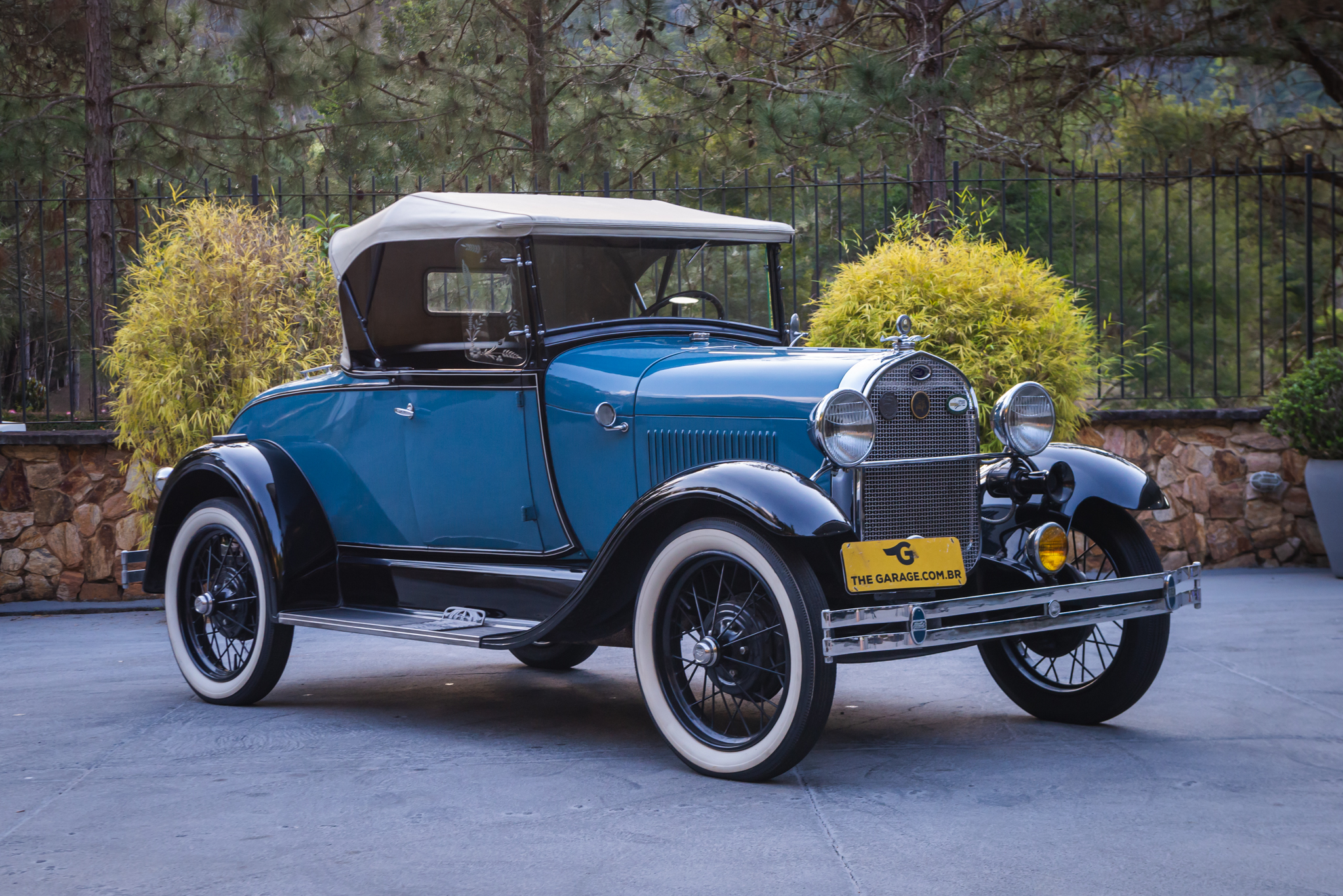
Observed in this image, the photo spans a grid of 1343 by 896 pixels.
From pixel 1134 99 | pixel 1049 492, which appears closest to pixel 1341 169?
pixel 1134 99

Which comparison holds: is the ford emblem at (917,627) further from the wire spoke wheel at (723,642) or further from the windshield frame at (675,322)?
the windshield frame at (675,322)

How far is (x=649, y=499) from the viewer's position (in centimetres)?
386

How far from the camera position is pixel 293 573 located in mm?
4973

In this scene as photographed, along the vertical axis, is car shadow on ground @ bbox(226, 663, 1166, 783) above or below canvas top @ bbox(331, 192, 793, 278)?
below

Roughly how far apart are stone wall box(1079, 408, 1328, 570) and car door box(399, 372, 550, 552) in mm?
5174

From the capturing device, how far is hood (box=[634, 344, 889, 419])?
3.97 metres

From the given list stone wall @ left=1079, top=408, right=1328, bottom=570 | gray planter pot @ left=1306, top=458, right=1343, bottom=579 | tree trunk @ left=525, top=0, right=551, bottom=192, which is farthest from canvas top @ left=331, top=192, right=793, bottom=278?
tree trunk @ left=525, top=0, right=551, bottom=192

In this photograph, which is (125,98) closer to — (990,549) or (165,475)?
(165,475)

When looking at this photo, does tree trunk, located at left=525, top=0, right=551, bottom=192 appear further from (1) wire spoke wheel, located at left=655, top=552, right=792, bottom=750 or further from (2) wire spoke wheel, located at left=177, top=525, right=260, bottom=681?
(1) wire spoke wheel, located at left=655, top=552, right=792, bottom=750

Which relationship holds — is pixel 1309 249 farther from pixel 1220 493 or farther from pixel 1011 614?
pixel 1011 614

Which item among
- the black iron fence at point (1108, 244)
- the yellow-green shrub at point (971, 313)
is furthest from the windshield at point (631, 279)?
the black iron fence at point (1108, 244)

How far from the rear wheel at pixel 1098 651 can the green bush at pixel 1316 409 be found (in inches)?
161

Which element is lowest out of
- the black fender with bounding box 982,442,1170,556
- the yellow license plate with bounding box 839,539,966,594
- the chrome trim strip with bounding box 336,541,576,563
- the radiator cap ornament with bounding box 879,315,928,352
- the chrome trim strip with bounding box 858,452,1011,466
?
the chrome trim strip with bounding box 336,541,576,563

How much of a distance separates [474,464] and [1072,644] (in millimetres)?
2144
